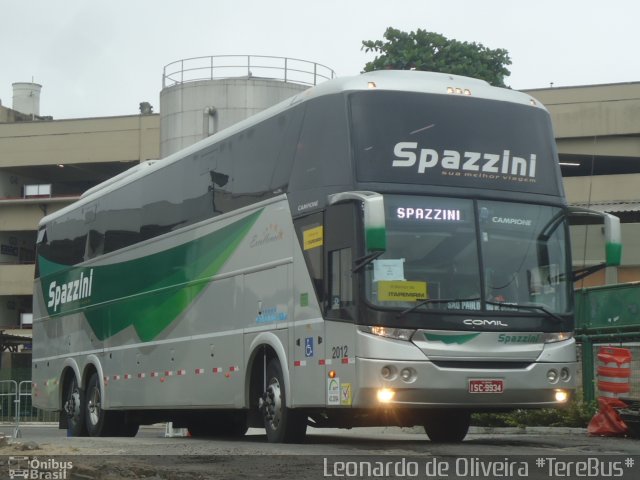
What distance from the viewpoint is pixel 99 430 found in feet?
69.8

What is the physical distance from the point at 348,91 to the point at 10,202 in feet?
160

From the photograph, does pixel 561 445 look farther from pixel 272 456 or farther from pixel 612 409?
pixel 272 456

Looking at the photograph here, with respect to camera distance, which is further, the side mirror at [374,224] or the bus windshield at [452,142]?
the bus windshield at [452,142]

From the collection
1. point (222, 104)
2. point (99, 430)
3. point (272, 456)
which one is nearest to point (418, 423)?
point (272, 456)

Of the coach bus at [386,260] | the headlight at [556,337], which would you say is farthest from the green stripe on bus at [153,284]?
the headlight at [556,337]

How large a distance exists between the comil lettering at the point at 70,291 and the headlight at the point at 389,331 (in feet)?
32.9

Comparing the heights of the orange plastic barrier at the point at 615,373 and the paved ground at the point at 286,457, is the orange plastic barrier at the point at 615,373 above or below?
above

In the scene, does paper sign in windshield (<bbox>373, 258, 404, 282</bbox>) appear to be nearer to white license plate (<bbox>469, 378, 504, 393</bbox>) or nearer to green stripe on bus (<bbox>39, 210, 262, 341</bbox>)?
white license plate (<bbox>469, 378, 504, 393</bbox>)

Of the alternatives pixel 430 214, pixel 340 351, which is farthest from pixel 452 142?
pixel 340 351

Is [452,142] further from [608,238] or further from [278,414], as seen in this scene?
[278,414]

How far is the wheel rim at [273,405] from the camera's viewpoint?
14.7 metres

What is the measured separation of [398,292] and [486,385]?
4.85ft

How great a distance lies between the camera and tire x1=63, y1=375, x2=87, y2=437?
2209cm

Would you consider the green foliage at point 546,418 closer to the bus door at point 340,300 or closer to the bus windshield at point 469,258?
the bus windshield at point 469,258
